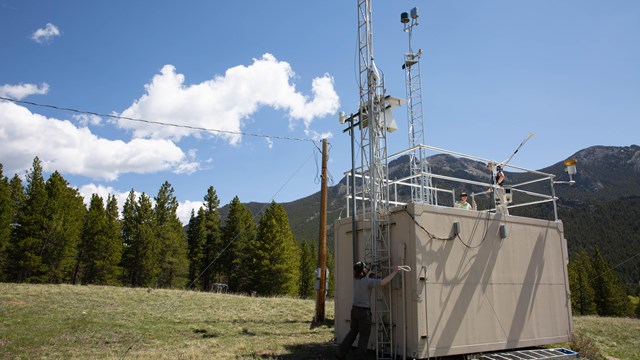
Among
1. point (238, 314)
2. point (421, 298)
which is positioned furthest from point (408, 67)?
point (238, 314)

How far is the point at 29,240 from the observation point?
34.1 meters

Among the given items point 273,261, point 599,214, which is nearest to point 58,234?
point 273,261

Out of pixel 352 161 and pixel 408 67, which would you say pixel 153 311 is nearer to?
pixel 352 161

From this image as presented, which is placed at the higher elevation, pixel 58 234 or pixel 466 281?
pixel 58 234

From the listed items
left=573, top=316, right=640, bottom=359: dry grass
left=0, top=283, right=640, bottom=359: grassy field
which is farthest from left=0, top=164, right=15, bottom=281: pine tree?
left=573, top=316, right=640, bottom=359: dry grass

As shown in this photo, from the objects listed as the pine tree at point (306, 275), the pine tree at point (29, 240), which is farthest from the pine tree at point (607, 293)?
the pine tree at point (29, 240)

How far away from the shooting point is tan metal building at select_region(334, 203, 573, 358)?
333 inches

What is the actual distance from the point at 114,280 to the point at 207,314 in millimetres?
29996

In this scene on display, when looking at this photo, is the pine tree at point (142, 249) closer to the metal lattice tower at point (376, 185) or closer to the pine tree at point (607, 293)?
the metal lattice tower at point (376, 185)

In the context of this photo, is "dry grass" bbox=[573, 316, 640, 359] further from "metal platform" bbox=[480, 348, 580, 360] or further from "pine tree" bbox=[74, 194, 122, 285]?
"pine tree" bbox=[74, 194, 122, 285]

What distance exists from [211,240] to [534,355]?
42021 millimetres

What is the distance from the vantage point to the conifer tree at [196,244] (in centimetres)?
4728

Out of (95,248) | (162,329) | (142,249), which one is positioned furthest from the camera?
(142,249)

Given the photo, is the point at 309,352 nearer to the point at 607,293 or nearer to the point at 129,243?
the point at 129,243
